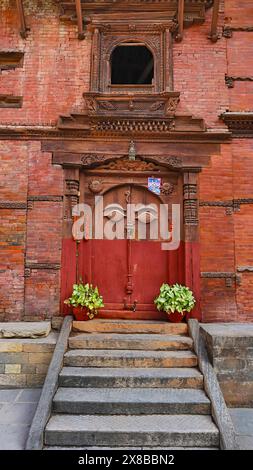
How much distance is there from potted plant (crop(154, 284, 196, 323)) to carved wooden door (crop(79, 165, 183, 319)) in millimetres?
517

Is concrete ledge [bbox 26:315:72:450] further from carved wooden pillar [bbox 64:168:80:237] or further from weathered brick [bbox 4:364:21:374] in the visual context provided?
carved wooden pillar [bbox 64:168:80:237]

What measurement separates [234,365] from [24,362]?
3315 mm

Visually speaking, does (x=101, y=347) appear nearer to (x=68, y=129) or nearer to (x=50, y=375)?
(x=50, y=375)

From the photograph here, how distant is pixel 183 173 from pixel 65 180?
7.75 ft

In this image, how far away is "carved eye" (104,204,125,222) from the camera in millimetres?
6758

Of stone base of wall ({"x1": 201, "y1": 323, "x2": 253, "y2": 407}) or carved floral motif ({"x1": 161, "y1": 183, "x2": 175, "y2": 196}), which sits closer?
stone base of wall ({"x1": 201, "y1": 323, "x2": 253, "y2": 407})

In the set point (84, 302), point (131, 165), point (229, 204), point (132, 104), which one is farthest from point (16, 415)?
point (132, 104)

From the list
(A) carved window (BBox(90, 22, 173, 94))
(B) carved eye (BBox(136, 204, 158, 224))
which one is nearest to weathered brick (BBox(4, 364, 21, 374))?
(B) carved eye (BBox(136, 204, 158, 224))

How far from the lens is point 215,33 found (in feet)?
22.8

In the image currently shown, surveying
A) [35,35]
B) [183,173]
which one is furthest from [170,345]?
[35,35]

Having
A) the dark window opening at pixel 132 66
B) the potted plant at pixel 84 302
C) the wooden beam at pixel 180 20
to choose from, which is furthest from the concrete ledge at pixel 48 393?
the dark window opening at pixel 132 66

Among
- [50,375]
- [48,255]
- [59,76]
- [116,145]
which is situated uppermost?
[59,76]

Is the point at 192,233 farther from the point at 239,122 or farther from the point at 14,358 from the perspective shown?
the point at 14,358

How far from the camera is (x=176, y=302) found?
5.98 metres
